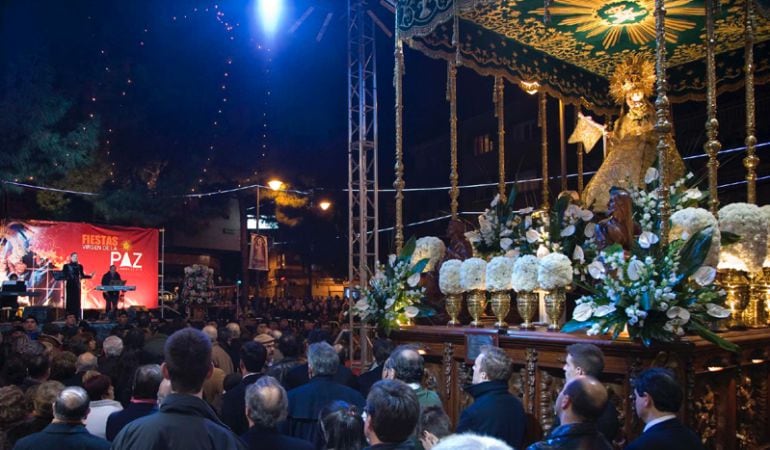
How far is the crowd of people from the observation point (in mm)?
2791

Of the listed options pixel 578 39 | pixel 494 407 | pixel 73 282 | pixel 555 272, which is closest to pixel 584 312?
pixel 555 272

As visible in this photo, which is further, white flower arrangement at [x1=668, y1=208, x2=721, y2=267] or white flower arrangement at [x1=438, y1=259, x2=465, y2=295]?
white flower arrangement at [x1=438, y1=259, x2=465, y2=295]

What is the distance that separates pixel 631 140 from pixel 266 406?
268 inches

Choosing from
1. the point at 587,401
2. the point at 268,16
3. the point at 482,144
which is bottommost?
the point at 587,401

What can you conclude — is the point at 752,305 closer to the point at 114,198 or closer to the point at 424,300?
the point at 424,300

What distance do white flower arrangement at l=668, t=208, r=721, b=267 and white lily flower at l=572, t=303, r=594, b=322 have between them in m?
1.00

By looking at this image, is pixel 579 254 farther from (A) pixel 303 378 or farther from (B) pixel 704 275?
(A) pixel 303 378

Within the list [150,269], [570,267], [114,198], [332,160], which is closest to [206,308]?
[150,269]

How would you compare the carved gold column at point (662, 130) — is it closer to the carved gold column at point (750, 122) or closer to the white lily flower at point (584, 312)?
the white lily flower at point (584, 312)

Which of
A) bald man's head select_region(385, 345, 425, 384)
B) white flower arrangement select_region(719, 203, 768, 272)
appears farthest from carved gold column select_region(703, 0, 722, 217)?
bald man's head select_region(385, 345, 425, 384)

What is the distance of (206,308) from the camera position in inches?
887

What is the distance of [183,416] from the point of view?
271cm

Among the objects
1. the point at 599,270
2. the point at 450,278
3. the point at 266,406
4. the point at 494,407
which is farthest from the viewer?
the point at 450,278

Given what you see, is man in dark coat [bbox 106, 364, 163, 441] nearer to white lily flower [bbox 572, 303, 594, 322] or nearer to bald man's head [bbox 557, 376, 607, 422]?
bald man's head [bbox 557, 376, 607, 422]
